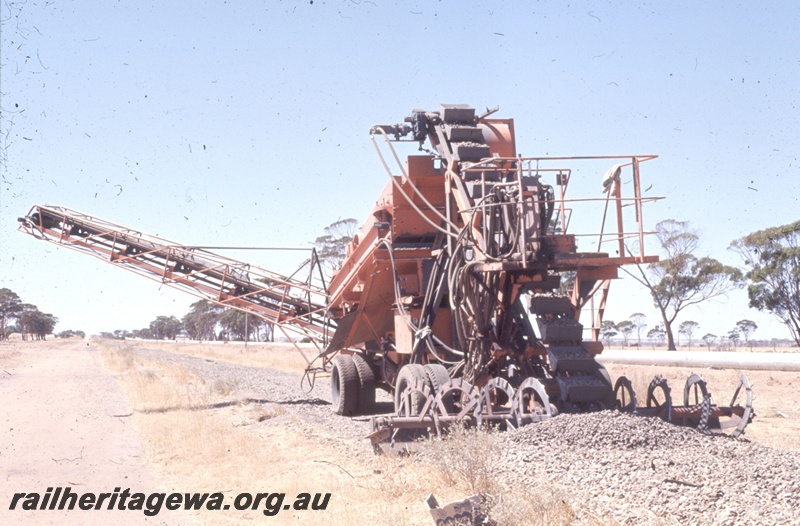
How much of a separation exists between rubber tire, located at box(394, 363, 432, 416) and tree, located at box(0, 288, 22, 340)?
89.3 m

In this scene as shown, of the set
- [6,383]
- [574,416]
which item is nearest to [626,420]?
[574,416]

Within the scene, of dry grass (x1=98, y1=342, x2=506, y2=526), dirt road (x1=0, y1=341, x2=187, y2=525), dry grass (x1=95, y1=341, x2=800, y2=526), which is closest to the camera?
dry grass (x1=95, y1=341, x2=800, y2=526)

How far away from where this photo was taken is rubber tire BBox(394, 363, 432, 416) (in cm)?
1008

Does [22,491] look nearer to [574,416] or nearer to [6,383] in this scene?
[574,416]

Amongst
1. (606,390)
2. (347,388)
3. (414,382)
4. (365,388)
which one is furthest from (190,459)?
(365,388)

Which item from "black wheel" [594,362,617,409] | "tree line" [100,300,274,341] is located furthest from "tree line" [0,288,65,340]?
"black wheel" [594,362,617,409]

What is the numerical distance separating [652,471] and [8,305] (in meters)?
100

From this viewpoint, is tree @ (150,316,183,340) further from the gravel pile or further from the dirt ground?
the gravel pile

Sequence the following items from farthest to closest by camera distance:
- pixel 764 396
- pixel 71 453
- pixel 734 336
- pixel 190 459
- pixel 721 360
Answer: pixel 734 336, pixel 721 360, pixel 764 396, pixel 71 453, pixel 190 459

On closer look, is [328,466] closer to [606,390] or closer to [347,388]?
[606,390]

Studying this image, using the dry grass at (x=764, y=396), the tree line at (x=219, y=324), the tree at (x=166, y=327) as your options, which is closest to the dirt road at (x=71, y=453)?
the dry grass at (x=764, y=396)

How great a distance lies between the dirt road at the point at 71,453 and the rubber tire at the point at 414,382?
3385mm

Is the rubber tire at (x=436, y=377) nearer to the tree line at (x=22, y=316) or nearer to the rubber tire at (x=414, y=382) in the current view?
the rubber tire at (x=414, y=382)

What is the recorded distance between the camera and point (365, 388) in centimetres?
1526
